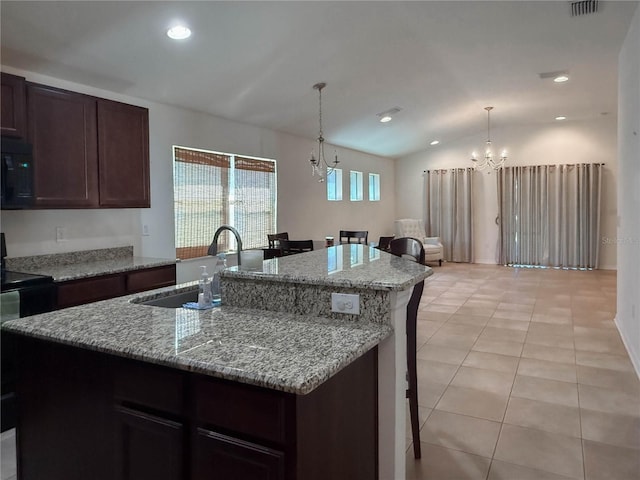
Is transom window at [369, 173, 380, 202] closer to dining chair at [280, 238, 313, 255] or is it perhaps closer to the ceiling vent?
dining chair at [280, 238, 313, 255]

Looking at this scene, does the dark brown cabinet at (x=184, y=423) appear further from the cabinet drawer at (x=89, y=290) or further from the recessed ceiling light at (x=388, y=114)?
the recessed ceiling light at (x=388, y=114)

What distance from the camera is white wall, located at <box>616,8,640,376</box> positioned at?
136 inches

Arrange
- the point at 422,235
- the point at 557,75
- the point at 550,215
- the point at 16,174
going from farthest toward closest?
the point at 422,235 → the point at 550,215 → the point at 557,75 → the point at 16,174

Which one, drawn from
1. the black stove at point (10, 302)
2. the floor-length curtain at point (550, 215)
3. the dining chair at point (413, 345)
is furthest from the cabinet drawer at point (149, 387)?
the floor-length curtain at point (550, 215)

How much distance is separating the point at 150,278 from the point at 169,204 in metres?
1.32

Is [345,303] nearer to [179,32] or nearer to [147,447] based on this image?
[147,447]

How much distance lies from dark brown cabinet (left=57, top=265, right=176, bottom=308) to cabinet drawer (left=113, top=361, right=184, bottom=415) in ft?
5.73

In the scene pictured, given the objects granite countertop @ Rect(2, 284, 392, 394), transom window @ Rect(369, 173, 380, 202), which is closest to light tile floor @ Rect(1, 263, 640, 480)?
granite countertop @ Rect(2, 284, 392, 394)

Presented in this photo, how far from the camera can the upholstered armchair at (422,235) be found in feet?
30.0

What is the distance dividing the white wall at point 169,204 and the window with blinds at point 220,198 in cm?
13

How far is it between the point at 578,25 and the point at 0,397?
5209 mm

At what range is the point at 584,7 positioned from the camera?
3.53 metres

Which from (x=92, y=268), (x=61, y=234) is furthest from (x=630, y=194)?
(x=61, y=234)

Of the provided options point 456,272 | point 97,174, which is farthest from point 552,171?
point 97,174
